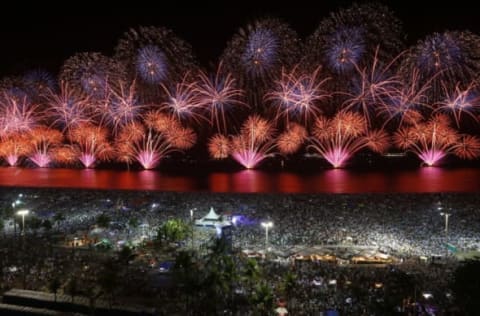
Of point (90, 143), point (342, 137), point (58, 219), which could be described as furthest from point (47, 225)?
point (342, 137)

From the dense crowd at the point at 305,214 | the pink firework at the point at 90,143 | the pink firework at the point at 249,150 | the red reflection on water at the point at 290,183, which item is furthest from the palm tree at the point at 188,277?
the pink firework at the point at 90,143

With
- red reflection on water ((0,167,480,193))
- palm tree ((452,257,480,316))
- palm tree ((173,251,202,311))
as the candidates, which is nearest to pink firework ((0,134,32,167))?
red reflection on water ((0,167,480,193))

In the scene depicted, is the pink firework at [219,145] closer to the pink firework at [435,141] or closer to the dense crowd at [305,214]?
the dense crowd at [305,214]

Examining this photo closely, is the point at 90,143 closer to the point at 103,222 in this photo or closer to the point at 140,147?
the point at 140,147

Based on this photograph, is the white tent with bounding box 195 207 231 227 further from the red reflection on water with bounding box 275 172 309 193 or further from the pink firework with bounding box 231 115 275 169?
the pink firework with bounding box 231 115 275 169

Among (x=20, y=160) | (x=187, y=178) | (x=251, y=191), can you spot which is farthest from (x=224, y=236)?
(x=20, y=160)

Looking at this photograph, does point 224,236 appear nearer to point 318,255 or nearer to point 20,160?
point 318,255
